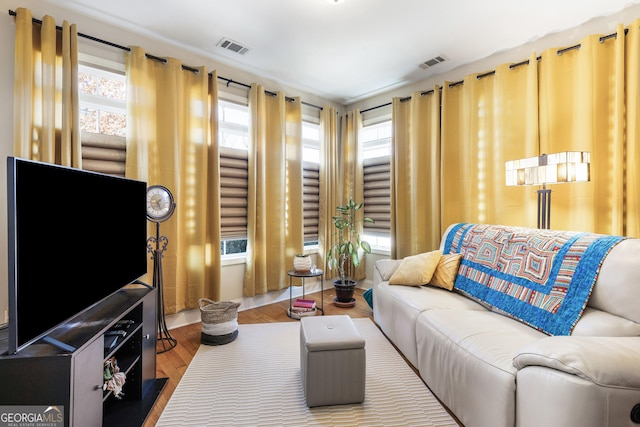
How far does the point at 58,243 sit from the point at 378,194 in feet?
11.6

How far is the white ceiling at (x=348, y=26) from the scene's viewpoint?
2373 millimetres

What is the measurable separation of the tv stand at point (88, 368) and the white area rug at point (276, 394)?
26cm

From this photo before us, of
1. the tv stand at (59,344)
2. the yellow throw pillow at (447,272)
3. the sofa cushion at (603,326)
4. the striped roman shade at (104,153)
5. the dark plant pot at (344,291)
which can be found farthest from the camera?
the dark plant pot at (344,291)

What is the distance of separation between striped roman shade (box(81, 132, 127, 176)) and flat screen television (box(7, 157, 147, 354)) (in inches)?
39.1

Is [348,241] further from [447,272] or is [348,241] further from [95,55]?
[95,55]

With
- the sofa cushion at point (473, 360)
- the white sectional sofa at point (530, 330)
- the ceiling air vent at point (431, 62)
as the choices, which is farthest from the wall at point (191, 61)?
the sofa cushion at point (473, 360)

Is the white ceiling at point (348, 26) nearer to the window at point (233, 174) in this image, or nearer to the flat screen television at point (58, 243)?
the window at point (233, 174)

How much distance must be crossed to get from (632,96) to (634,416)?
2360 mm

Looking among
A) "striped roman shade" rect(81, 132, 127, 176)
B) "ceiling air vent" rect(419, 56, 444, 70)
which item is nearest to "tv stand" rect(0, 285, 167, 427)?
"striped roman shade" rect(81, 132, 127, 176)

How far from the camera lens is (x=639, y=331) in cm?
145

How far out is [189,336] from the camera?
2.77m

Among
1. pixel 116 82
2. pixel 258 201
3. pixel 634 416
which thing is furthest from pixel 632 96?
pixel 116 82

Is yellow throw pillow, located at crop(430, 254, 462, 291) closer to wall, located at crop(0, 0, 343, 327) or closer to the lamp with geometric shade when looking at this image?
the lamp with geometric shade

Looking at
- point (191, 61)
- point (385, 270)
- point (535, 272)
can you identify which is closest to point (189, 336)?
point (385, 270)
